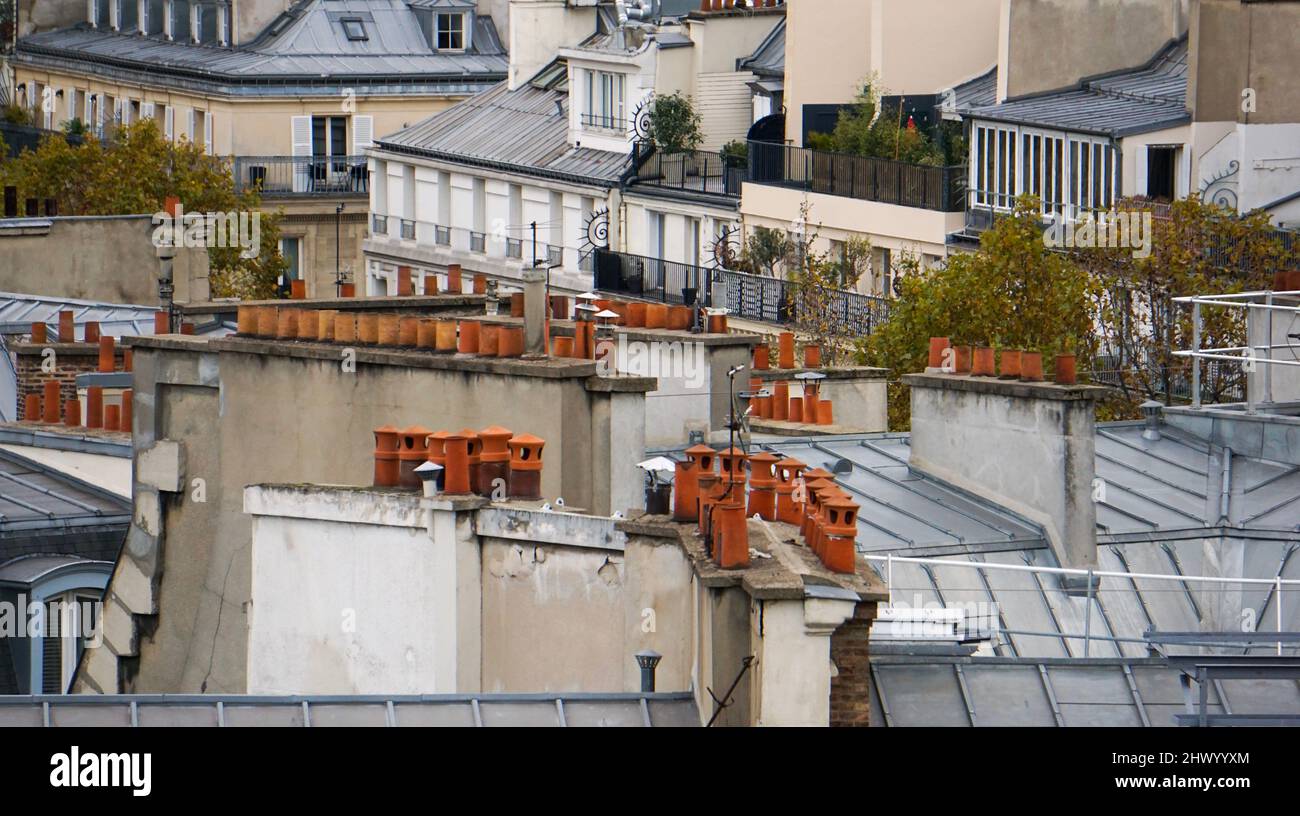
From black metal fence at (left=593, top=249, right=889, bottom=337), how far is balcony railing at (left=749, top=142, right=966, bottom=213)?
3.38m

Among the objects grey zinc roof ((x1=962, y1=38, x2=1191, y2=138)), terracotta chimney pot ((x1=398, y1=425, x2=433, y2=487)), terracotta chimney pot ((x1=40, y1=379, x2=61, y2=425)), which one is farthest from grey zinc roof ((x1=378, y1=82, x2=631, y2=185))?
terracotta chimney pot ((x1=398, y1=425, x2=433, y2=487))

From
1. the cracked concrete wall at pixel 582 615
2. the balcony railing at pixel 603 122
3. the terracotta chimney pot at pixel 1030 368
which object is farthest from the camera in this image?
the balcony railing at pixel 603 122

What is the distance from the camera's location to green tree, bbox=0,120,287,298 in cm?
9125

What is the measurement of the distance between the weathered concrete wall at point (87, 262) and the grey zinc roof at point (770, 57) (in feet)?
129

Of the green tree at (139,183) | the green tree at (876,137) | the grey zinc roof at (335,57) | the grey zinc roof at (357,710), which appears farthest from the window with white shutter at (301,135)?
the grey zinc roof at (357,710)

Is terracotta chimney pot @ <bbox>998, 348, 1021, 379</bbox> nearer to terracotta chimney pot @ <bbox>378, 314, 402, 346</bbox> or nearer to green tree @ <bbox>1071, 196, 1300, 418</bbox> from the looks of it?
terracotta chimney pot @ <bbox>378, 314, 402, 346</bbox>

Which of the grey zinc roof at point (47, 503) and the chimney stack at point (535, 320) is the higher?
the chimney stack at point (535, 320)

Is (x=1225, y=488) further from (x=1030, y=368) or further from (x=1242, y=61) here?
(x=1242, y=61)

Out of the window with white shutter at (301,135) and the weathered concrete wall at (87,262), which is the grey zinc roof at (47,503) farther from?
the window with white shutter at (301,135)

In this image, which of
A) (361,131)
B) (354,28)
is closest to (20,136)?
(361,131)

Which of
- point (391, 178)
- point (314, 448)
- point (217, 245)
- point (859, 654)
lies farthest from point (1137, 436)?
point (391, 178)

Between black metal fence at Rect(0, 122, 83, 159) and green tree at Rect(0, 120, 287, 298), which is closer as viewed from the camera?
green tree at Rect(0, 120, 287, 298)

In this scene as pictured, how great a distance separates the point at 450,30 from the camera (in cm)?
12456

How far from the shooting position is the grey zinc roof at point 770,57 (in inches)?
3716
